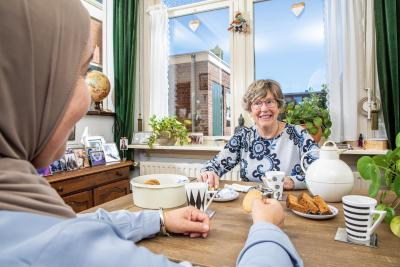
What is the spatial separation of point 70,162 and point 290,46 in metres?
2.43

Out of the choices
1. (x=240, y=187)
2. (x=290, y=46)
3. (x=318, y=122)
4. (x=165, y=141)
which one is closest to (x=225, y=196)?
(x=240, y=187)

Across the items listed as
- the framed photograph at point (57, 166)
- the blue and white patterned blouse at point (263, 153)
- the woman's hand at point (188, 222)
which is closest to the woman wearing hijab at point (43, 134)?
the woman's hand at point (188, 222)

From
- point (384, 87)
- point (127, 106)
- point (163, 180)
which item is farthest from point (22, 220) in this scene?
point (127, 106)

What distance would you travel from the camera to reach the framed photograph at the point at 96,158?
2684 millimetres

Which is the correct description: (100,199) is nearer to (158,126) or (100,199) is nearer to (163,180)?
(158,126)

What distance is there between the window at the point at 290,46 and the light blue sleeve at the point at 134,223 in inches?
92.8

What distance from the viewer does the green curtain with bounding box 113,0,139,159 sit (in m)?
3.31

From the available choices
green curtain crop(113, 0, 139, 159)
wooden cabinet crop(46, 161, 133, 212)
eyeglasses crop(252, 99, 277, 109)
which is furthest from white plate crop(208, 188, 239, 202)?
green curtain crop(113, 0, 139, 159)

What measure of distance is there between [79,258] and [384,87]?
8.80 feet

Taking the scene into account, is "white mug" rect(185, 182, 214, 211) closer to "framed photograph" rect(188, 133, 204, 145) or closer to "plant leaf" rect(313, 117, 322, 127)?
"plant leaf" rect(313, 117, 322, 127)

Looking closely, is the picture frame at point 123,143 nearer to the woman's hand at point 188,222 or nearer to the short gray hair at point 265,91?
the short gray hair at point 265,91

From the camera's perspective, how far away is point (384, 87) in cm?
235

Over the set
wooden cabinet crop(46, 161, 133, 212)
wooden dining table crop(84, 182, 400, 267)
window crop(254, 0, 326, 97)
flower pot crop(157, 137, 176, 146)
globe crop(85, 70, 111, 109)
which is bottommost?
wooden cabinet crop(46, 161, 133, 212)

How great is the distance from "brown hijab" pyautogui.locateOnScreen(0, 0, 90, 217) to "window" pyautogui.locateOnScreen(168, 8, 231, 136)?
2.74 m
